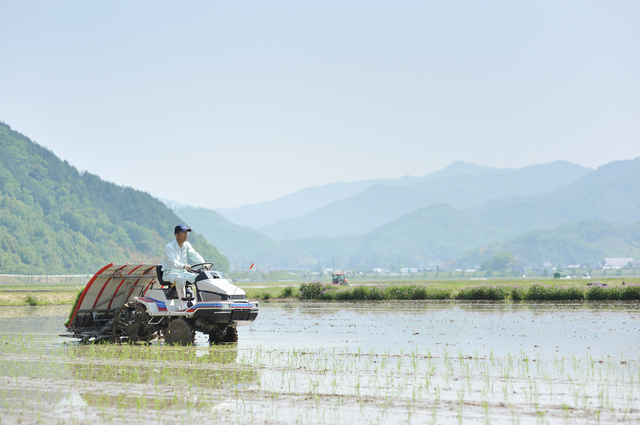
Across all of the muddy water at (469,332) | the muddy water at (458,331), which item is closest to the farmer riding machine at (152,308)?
the muddy water at (458,331)

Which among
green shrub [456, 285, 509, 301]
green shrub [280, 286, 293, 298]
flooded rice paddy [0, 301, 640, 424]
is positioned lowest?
green shrub [280, 286, 293, 298]

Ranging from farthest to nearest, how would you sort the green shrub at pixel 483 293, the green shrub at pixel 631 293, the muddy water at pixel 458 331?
1. the green shrub at pixel 483 293
2. the green shrub at pixel 631 293
3. the muddy water at pixel 458 331

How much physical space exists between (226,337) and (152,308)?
78.2 inches

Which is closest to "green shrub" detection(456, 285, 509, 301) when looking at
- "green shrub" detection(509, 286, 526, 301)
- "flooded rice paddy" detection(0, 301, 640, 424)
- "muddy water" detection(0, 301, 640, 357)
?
"green shrub" detection(509, 286, 526, 301)

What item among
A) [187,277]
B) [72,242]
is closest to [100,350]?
[187,277]

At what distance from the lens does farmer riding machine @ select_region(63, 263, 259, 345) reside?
48.1 feet

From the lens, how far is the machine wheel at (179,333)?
581 inches

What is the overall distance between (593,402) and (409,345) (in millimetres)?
7077

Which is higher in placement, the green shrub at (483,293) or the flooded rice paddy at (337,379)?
the flooded rice paddy at (337,379)

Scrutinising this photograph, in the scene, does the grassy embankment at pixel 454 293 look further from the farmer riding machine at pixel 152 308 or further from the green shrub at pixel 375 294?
the farmer riding machine at pixel 152 308

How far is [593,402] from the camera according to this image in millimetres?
8406

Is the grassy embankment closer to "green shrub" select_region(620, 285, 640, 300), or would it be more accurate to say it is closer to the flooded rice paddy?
"green shrub" select_region(620, 285, 640, 300)

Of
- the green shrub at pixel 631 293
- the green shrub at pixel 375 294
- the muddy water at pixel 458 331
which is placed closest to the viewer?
the muddy water at pixel 458 331

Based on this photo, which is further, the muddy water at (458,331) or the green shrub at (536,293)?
the green shrub at (536,293)
